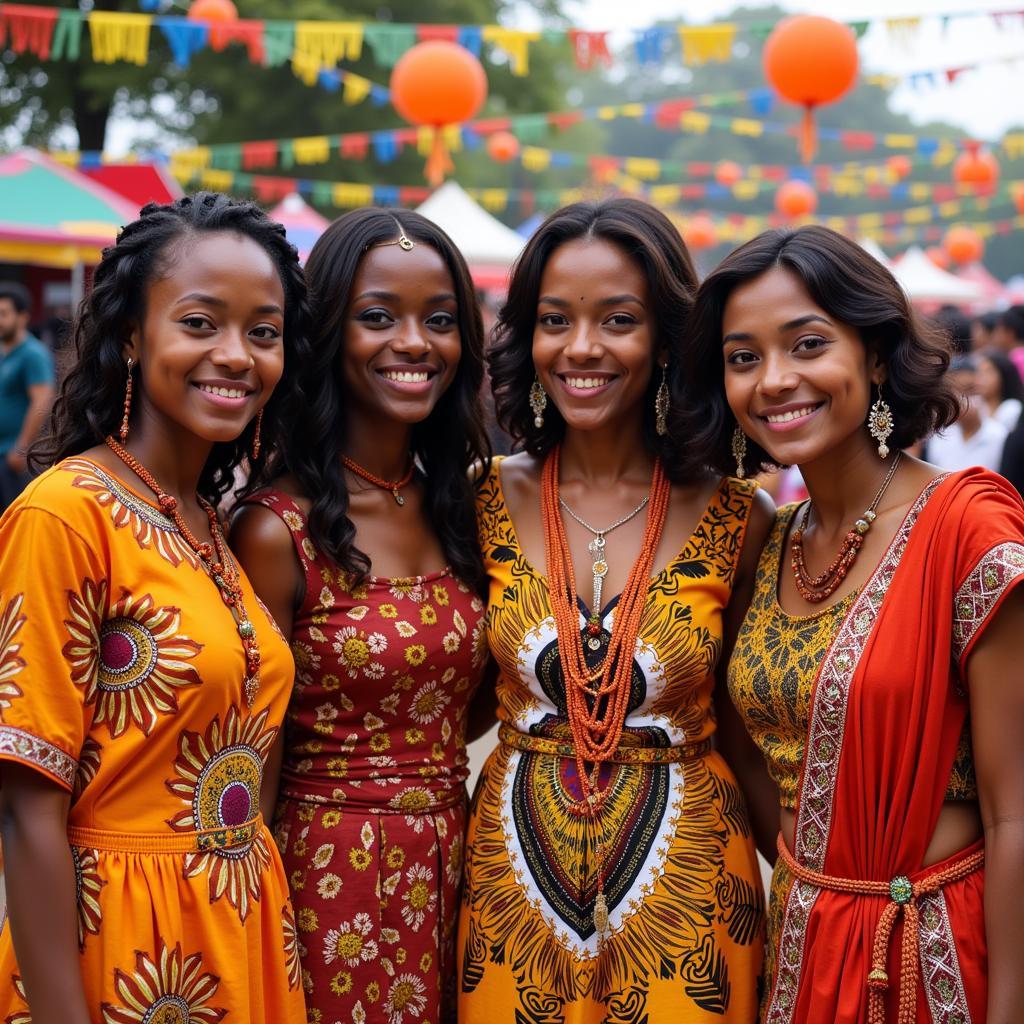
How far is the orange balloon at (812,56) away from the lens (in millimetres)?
9711

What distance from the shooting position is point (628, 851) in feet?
8.81

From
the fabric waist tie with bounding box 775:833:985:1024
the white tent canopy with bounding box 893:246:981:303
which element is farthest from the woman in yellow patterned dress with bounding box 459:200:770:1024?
the white tent canopy with bounding box 893:246:981:303

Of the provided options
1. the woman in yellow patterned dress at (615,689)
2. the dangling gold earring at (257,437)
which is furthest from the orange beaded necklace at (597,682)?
the dangling gold earring at (257,437)

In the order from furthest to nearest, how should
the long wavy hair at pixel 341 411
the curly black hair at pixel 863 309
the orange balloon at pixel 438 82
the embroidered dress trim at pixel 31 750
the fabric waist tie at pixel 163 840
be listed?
the orange balloon at pixel 438 82 < the long wavy hair at pixel 341 411 < the curly black hair at pixel 863 309 < the fabric waist tie at pixel 163 840 < the embroidered dress trim at pixel 31 750

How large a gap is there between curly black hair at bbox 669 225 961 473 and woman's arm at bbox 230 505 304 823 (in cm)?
101

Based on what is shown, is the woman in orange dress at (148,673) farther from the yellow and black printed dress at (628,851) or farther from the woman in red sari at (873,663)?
the woman in red sari at (873,663)

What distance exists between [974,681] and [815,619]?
36cm

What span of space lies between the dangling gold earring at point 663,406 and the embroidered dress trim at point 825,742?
0.74 meters

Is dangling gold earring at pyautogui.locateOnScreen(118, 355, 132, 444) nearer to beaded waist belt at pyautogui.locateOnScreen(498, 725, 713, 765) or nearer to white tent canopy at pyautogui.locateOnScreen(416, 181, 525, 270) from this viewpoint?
beaded waist belt at pyautogui.locateOnScreen(498, 725, 713, 765)

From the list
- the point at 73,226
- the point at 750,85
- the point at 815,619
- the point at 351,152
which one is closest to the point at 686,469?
the point at 815,619

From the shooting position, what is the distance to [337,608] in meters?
2.72

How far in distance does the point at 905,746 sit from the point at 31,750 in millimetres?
1511

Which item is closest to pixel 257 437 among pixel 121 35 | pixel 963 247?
pixel 121 35

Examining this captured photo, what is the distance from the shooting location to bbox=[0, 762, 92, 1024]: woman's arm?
2.03m
